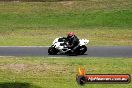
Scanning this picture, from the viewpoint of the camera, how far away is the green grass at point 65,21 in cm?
3624

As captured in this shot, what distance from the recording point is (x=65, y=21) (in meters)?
47.7

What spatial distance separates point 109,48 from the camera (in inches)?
1194

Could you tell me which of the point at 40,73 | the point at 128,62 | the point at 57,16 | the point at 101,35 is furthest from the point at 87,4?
the point at 40,73

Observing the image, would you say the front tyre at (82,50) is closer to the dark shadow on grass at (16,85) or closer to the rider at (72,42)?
the rider at (72,42)

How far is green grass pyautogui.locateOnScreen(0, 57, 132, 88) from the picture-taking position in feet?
57.5

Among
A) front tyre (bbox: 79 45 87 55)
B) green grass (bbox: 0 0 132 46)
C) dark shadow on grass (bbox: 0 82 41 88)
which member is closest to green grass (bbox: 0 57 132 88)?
dark shadow on grass (bbox: 0 82 41 88)

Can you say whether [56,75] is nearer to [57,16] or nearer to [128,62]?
[128,62]

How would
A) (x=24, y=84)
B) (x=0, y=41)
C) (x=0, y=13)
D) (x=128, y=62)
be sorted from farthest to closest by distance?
(x=0, y=13) → (x=0, y=41) → (x=128, y=62) → (x=24, y=84)

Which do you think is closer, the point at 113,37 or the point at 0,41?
the point at 0,41

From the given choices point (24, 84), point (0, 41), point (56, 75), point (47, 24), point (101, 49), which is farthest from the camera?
point (47, 24)

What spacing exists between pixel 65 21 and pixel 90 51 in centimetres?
1873

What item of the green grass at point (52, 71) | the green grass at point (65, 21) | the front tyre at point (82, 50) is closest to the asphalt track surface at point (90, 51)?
the front tyre at point (82, 50)

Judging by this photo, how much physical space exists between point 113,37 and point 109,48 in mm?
7045

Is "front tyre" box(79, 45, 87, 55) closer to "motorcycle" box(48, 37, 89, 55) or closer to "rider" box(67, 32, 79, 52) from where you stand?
"motorcycle" box(48, 37, 89, 55)
